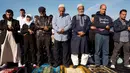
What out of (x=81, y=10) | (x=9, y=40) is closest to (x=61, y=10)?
(x=81, y=10)

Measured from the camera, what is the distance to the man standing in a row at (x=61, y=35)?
8.89m

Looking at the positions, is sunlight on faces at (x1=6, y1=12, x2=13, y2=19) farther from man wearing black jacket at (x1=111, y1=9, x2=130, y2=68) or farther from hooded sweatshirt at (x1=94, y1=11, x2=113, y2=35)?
man wearing black jacket at (x1=111, y1=9, x2=130, y2=68)

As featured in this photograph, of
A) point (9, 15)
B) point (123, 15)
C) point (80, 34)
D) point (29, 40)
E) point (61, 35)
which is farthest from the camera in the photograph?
point (29, 40)

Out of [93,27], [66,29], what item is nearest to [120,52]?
[93,27]

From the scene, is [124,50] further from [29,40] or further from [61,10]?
[29,40]

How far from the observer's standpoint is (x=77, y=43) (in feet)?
29.8

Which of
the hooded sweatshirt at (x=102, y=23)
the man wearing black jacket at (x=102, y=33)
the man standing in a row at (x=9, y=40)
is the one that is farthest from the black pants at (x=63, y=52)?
the man standing in a row at (x=9, y=40)

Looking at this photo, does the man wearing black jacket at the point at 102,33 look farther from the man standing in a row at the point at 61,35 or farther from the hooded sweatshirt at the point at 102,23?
the man standing in a row at the point at 61,35

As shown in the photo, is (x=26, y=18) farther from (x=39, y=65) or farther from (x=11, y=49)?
(x=39, y=65)

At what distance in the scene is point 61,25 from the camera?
8.95 m

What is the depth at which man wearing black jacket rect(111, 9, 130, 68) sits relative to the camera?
9414mm

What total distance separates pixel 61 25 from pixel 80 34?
710mm

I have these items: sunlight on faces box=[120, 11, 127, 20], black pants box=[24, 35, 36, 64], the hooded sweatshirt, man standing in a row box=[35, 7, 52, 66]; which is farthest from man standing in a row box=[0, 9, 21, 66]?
sunlight on faces box=[120, 11, 127, 20]

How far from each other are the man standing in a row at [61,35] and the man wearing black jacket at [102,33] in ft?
3.41
